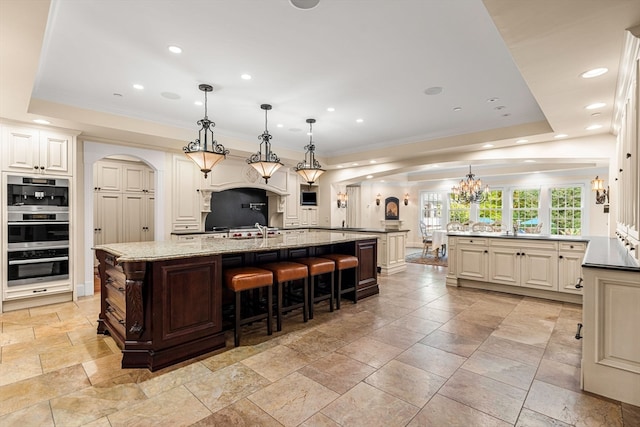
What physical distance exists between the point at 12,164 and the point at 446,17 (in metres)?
5.35

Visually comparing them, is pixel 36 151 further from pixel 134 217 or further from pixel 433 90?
pixel 433 90

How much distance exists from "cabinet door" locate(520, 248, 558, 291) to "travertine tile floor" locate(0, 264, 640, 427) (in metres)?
0.81

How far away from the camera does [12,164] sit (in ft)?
13.4

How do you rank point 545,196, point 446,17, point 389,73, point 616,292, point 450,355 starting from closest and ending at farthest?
point 616,292, point 446,17, point 450,355, point 389,73, point 545,196

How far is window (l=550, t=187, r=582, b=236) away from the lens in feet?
28.7

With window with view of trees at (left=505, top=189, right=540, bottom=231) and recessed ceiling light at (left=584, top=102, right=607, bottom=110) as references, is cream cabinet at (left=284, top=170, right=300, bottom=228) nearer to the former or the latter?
recessed ceiling light at (left=584, top=102, right=607, bottom=110)

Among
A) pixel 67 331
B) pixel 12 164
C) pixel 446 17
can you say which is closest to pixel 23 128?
pixel 12 164

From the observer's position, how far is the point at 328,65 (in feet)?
10.4

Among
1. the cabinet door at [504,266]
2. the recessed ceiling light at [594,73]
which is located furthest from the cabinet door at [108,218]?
the recessed ceiling light at [594,73]

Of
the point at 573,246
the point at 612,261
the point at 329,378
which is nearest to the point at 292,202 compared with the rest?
the point at 573,246

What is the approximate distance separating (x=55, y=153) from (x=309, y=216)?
18.0 feet

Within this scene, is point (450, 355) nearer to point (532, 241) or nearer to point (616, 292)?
point (616, 292)

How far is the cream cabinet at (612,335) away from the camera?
84.0 inches

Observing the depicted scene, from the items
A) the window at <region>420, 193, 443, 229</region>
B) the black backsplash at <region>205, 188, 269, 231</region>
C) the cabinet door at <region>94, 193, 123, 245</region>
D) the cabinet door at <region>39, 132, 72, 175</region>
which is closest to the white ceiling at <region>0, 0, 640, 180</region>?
the cabinet door at <region>39, 132, 72, 175</region>
